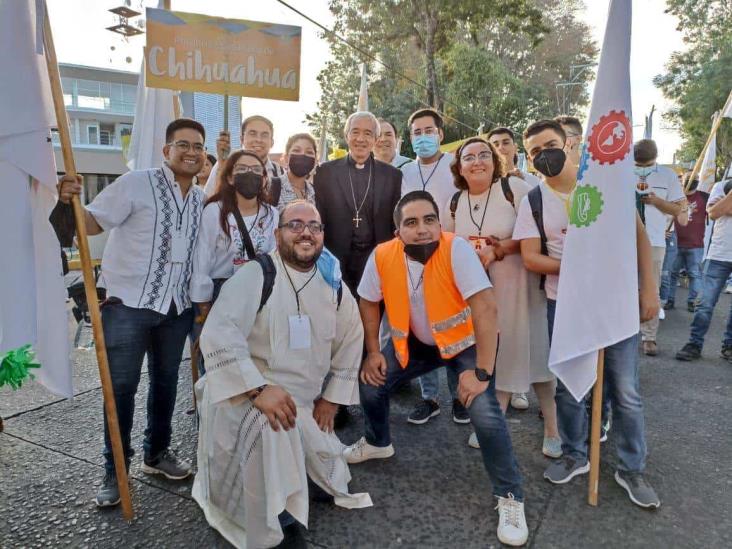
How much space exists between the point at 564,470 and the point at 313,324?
5.50ft

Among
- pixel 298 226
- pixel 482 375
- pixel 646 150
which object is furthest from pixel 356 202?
pixel 646 150

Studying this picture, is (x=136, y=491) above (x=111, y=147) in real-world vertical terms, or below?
below

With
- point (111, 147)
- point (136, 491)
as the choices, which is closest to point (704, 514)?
point (136, 491)

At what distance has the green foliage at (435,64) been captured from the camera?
1841 centimetres

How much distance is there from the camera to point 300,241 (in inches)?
99.7

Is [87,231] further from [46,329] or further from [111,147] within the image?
[111,147]

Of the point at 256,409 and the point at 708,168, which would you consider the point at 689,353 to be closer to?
the point at 708,168

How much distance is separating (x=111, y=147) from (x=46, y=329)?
29878mm

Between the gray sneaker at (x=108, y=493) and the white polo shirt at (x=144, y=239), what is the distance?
36.3 inches

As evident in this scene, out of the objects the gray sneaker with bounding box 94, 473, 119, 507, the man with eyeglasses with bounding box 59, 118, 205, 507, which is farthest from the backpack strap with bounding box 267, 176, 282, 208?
the gray sneaker with bounding box 94, 473, 119, 507

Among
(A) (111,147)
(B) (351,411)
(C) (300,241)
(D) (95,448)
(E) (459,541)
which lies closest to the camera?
(E) (459,541)

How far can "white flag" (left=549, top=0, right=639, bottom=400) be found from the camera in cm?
254

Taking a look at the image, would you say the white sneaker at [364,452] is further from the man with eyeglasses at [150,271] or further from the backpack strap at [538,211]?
the backpack strap at [538,211]

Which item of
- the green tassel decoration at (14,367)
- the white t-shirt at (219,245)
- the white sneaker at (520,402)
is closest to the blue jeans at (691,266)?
the white sneaker at (520,402)
